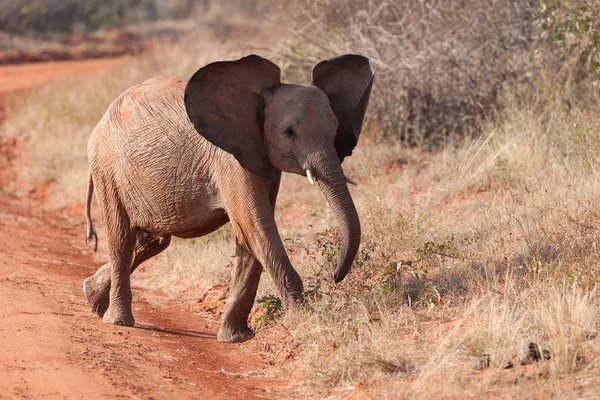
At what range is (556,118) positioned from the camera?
1042cm

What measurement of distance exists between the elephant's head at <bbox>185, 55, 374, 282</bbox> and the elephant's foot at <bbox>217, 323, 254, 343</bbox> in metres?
1.19

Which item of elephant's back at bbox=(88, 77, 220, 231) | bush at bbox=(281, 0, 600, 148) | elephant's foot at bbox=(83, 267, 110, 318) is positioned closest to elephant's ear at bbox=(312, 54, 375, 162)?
elephant's back at bbox=(88, 77, 220, 231)

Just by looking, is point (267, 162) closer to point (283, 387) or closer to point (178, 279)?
point (283, 387)

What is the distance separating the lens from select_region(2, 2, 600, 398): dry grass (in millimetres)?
5492

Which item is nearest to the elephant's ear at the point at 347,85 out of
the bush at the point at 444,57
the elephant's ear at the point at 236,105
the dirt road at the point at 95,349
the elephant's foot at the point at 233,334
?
the elephant's ear at the point at 236,105

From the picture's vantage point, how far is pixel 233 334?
284 inches

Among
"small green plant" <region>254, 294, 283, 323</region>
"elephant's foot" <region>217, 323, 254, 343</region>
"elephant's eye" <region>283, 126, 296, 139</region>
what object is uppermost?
"elephant's eye" <region>283, 126, 296, 139</region>

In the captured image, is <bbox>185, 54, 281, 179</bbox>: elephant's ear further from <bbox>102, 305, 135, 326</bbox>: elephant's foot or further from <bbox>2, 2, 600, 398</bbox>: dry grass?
<bbox>102, 305, 135, 326</bbox>: elephant's foot

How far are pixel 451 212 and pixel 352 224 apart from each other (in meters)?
3.22

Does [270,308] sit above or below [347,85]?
below

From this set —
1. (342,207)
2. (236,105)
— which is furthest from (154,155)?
(342,207)

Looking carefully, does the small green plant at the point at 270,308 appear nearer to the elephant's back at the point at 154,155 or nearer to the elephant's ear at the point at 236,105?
the elephant's back at the point at 154,155

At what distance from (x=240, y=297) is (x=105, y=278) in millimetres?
1374

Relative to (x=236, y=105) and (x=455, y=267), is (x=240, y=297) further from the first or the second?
(x=455, y=267)
